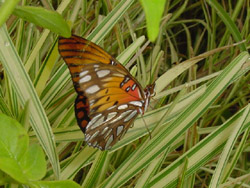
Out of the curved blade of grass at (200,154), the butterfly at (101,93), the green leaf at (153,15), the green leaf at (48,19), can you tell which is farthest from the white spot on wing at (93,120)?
the green leaf at (153,15)

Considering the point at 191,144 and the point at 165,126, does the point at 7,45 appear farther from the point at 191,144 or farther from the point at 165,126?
the point at 191,144

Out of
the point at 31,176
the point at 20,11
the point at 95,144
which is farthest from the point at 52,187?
the point at 95,144

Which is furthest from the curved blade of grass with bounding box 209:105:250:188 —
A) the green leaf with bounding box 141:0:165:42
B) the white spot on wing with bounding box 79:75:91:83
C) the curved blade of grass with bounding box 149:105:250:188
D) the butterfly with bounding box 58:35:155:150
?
the green leaf with bounding box 141:0:165:42

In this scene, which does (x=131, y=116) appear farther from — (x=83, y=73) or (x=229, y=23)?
(x=229, y=23)

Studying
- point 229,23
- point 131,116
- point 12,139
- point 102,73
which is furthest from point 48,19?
point 229,23

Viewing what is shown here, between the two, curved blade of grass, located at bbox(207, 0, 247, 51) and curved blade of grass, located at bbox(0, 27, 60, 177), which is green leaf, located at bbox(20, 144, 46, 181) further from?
curved blade of grass, located at bbox(207, 0, 247, 51)

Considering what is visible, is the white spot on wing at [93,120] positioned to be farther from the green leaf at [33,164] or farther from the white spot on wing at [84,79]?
the green leaf at [33,164]

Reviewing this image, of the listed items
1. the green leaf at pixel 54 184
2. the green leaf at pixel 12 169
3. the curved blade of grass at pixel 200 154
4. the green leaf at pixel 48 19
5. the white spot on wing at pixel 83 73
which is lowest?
the curved blade of grass at pixel 200 154
